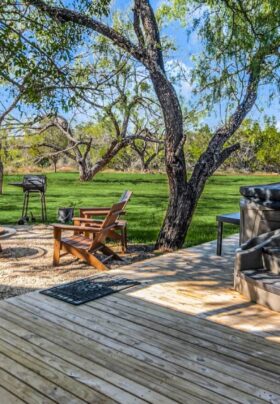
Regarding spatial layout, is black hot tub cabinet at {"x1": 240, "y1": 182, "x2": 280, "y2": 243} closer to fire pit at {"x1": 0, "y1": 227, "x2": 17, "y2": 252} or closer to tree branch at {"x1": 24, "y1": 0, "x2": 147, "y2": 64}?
tree branch at {"x1": 24, "y1": 0, "x2": 147, "y2": 64}

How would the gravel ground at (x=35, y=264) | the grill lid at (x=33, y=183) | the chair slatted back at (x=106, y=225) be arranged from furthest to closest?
1. the grill lid at (x=33, y=183)
2. the chair slatted back at (x=106, y=225)
3. the gravel ground at (x=35, y=264)

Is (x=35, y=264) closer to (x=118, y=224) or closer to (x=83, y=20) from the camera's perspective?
(x=118, y=224)

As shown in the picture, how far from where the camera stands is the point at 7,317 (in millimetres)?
2947

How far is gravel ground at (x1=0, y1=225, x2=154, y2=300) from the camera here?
435 cm

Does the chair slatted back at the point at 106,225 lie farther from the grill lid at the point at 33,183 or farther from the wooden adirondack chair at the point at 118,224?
the grill lid at the point at 33,183

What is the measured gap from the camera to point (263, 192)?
13.5ft

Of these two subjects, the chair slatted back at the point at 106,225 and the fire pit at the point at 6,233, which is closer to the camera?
the chair slatted back at the point at 106,225

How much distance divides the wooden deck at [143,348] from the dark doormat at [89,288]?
11 cm

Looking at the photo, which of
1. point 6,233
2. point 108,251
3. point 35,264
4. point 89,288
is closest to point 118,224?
point 108,251

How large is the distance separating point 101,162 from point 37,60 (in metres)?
8.52

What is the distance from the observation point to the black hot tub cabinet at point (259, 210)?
4.02m

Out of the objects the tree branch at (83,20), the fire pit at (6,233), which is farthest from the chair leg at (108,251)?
the tree branch at (83,20)

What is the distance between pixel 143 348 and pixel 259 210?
223 centimetres

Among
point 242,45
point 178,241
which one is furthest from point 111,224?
point 242,45
